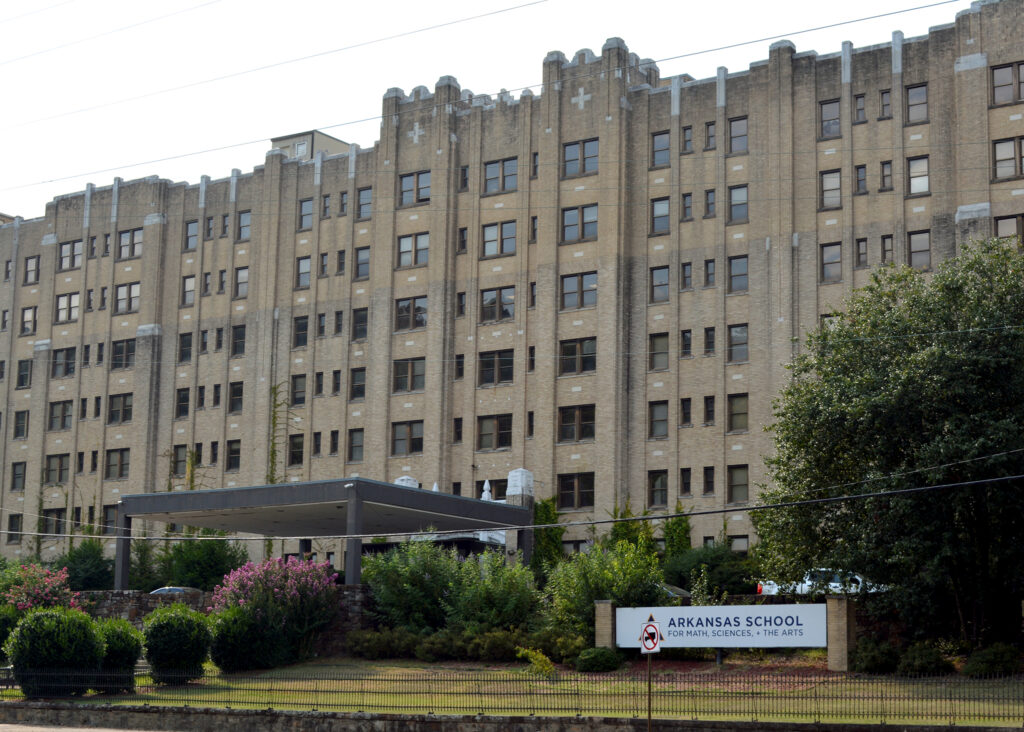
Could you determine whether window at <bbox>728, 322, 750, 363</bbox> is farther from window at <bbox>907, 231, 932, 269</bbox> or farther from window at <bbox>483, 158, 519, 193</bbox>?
window at <bbox>483, 158, 519, 193</bbox>

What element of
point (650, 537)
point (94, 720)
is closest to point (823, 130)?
point (650, 537)

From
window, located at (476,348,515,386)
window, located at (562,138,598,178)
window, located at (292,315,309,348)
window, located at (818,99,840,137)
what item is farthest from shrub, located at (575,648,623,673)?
window, located at (292,315,309,348)

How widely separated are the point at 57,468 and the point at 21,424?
5.02m

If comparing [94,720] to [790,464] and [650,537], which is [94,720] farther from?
[650,537]

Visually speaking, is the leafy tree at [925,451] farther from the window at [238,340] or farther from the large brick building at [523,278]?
the window at [238,340]

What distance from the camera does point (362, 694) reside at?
110ft

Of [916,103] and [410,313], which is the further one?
[410,313]

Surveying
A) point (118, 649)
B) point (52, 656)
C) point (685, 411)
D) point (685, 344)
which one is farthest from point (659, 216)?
point (52, 656)

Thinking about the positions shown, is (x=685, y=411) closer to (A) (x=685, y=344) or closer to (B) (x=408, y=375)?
(A) (x=685, y=344)

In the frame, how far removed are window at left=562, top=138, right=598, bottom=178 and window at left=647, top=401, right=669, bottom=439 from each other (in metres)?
12.4

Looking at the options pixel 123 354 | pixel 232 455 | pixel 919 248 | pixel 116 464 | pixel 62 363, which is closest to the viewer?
pixel 919 248

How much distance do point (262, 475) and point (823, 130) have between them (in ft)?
115

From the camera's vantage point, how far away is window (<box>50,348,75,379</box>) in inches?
3285

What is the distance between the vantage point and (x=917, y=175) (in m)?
59.7
